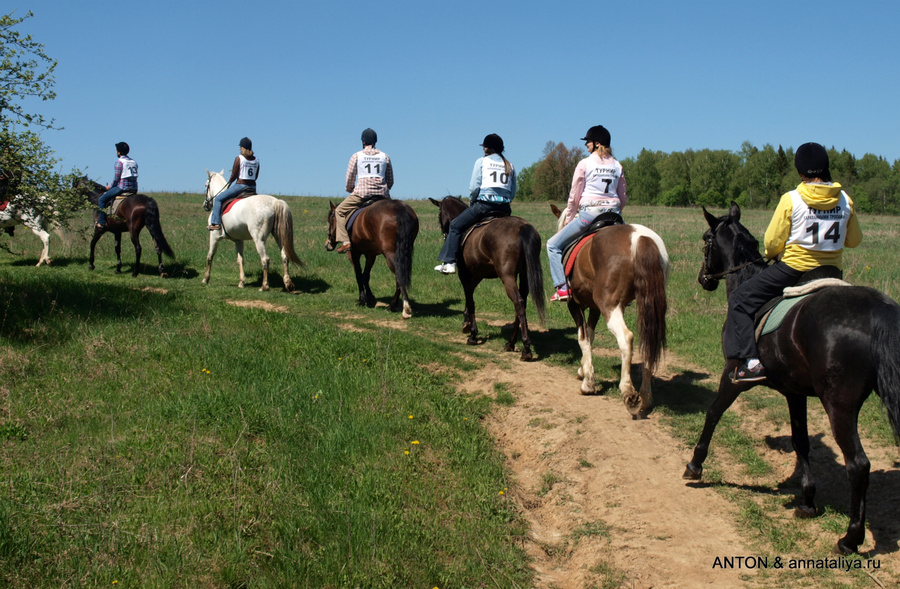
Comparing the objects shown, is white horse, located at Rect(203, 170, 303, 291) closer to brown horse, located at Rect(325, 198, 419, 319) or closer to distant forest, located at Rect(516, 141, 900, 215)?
brown horse, located at Rect(325, 198, 419, 319)

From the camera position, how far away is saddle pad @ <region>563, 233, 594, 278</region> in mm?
8047

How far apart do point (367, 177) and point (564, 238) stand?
5712 millimetres

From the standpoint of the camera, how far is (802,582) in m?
4.43

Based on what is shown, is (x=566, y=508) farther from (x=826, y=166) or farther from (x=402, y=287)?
(x=402, y=287)

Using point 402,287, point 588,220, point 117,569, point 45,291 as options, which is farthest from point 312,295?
point 117,569

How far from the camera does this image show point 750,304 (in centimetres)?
559

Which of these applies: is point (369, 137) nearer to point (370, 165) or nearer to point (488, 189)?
point (370, 165)

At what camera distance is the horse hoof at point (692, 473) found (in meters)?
5.89

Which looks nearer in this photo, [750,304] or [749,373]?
[749,373]

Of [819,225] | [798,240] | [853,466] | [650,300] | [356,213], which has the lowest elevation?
[853,466]

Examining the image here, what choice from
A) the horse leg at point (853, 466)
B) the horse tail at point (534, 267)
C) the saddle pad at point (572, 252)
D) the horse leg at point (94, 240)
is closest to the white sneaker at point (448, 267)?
the horse tail at point (534, 267)

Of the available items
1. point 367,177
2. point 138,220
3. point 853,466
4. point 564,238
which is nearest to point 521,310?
point 564,238

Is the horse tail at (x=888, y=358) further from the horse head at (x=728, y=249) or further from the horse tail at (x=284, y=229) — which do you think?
the horse tail at (x=284, y=229)

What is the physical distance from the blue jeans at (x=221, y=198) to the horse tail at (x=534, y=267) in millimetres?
8053
